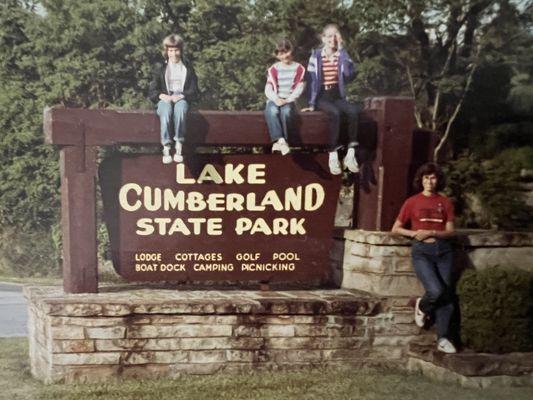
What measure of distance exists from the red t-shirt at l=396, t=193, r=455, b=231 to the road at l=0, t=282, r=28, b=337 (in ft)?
24.9

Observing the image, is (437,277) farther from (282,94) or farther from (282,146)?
(282,94)

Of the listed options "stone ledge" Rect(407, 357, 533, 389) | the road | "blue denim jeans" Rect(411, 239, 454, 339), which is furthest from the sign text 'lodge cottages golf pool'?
the road

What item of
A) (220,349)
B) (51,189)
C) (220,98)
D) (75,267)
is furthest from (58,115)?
(51,189)

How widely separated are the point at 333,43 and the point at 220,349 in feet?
10.6

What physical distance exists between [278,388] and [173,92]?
9.92ft

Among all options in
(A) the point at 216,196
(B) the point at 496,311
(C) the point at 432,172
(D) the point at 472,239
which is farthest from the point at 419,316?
(A) the point at 216,196

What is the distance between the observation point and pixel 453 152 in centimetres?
1945

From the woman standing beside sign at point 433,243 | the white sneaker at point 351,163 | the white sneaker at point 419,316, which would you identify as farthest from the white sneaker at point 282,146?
the white sneaker at point 419,316

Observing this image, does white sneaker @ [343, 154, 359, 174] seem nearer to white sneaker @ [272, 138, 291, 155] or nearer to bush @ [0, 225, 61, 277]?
white sneaker @ [272, 138, 291, 155]

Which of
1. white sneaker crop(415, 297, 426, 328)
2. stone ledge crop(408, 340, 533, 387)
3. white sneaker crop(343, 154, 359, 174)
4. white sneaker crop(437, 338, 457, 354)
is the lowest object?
stone ledge crop(408, 340, 533, 387)

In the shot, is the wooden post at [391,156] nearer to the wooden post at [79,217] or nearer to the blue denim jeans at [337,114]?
the blue denim jeans at [337,114]

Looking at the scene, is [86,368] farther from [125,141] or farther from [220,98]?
[220,98]

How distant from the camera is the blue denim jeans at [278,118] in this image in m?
7.15

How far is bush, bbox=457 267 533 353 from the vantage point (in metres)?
6.82
